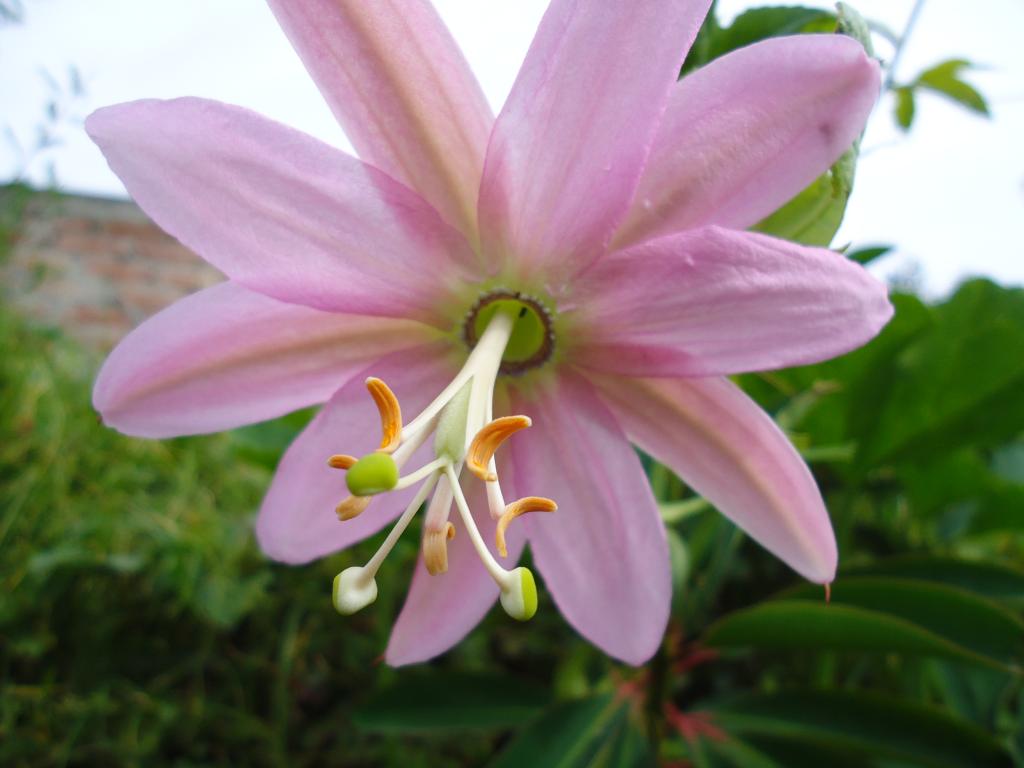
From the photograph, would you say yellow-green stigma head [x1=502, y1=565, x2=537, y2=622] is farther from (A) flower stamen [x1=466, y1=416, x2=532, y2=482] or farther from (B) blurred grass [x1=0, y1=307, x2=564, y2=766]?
(B) blurred grass [x1=0, y1=307, x2=564, y2=766]

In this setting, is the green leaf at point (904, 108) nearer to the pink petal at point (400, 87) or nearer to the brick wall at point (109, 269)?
the pink petal at point (400, 87)

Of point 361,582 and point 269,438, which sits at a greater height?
point 361,582

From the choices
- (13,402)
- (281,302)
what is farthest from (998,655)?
(13,402)

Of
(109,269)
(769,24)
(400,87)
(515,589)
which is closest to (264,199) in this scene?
(400,87)

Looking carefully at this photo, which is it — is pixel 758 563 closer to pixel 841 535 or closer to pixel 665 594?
pixel 841 535

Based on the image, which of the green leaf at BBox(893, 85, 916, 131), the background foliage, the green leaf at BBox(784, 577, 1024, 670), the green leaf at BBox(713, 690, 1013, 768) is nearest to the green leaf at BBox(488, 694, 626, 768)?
the background foliage

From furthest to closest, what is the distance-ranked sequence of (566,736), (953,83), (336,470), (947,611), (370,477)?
(953,83) → (566,736) → (947,611) → (336,470) → (370,477)

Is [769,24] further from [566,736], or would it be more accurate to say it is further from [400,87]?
[566,736]
